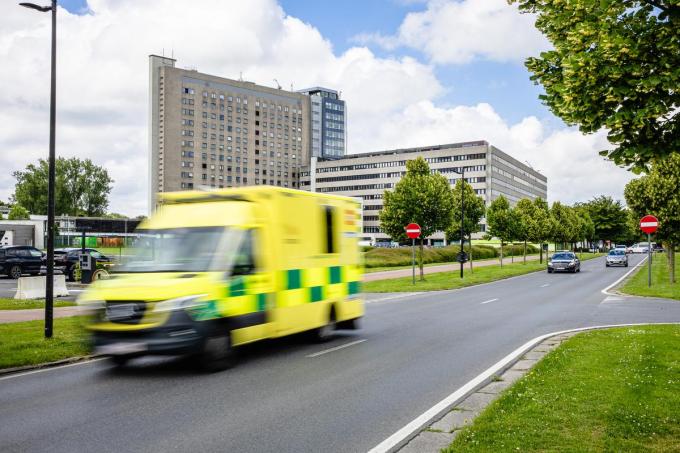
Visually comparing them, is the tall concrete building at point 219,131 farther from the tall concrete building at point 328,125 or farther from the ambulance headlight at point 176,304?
the ambulance headlight at point 176,304

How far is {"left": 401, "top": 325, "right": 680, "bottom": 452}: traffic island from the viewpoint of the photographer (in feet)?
17.8

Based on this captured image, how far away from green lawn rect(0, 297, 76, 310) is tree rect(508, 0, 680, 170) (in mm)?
17036

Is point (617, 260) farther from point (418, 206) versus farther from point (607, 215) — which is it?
point (607, 215)

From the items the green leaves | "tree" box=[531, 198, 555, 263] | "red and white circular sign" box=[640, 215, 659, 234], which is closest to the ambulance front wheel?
"red and white circular sign" box=[640, 215, 659, 234]

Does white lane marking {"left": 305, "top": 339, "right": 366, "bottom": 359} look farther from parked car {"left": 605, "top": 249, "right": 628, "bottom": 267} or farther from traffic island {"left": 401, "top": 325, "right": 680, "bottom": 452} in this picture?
parked car {"left": 605, "top": 249, "right": 628, "bottom": 267}

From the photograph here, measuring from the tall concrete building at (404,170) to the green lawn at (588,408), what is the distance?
→ 382ft

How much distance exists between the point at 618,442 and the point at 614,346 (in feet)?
19.3

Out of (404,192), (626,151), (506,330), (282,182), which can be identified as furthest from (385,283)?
(282,182)

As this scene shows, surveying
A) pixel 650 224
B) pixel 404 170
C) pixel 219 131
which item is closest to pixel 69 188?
pixel 219 131

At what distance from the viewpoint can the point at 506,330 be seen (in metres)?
13.9

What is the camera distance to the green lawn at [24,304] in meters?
18.7

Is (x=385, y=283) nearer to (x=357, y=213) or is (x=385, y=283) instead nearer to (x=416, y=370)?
(x=357, y=213)

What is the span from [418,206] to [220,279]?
26.4 m

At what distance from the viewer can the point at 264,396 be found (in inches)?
300
